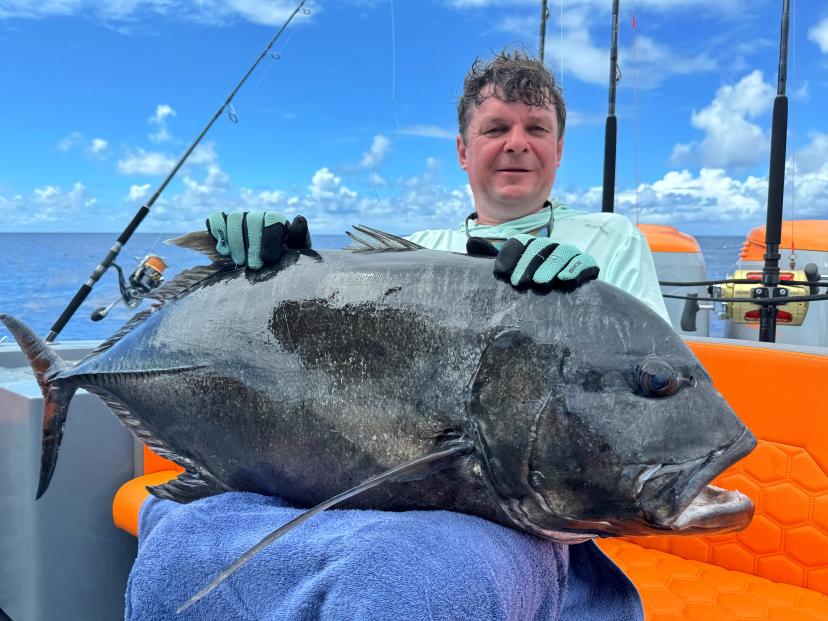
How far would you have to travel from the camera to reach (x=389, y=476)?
106cm

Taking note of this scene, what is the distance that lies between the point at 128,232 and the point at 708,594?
347 cm

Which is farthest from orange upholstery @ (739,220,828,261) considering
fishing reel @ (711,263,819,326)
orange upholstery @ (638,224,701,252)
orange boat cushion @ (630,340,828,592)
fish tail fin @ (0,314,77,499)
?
fish tail fin @ (0,314,77,499)

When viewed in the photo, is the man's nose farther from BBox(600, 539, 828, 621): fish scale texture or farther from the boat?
BBox(600, 539, 828, 621): fish scale texture

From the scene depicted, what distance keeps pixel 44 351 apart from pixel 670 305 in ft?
15.8

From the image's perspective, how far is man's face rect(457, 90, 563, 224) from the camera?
85.8 inches

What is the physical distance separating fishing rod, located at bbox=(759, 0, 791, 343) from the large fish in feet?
9.20

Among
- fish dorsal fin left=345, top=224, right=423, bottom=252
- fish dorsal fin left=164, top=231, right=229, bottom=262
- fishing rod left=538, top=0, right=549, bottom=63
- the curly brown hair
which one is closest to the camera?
fish dorsal fin left=345, top=224, right=423, bottom=252

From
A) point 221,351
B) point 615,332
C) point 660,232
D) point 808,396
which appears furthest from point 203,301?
point 660,232

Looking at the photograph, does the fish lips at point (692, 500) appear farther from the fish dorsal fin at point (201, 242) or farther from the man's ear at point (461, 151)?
the man's ear at point (461, 151)

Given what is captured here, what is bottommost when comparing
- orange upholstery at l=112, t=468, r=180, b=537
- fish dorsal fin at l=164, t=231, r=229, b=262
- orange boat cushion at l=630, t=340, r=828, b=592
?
orange upholstery at l=112, t=468, r=180, b=537

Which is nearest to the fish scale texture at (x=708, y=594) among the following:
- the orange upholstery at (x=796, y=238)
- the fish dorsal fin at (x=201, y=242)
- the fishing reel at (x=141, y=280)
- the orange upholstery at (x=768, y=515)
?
the orange upholstery at (x=768, y=515)

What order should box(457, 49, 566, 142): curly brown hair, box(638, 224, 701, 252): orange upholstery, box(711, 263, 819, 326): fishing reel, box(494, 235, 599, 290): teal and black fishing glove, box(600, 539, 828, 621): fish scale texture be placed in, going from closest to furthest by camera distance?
box(494, 235, 599, 290): teal and black fishing glove, box(600, 539, 828, 621): fish scale texture, box(457, 49, 566, 142): curly brown hair, box(711, 263, 819, 326): fishing reel, box(638, 224, 701, 252): orange upholstery

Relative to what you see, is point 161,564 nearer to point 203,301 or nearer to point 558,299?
point 203,301

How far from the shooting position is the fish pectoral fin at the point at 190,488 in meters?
1.48
